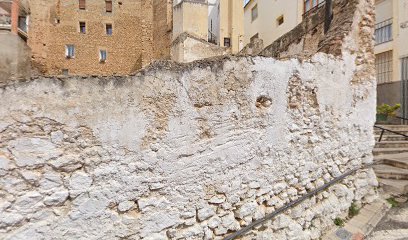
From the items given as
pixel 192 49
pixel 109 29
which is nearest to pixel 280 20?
pixel 192 49

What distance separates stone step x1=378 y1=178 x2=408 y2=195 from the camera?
15.4 feet

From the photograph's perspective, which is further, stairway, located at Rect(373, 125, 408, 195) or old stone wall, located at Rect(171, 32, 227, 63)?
old stone wall, located at Rect(171, 32, 227, 63)

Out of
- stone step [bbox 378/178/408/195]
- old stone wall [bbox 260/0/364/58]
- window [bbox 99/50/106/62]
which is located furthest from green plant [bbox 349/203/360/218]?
window [bbox 99/50/106/62]

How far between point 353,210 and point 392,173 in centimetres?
153

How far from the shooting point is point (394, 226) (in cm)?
399

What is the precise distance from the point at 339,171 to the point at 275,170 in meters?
1.55

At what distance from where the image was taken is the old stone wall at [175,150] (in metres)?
1.92

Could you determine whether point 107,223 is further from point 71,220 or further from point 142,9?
point 142,9

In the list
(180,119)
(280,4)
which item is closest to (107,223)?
(180,119)

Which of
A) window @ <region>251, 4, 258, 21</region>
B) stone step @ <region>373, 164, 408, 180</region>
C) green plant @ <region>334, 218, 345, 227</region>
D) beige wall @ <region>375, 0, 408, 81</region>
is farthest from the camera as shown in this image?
window @ <region>251, 4, 258, 21</region>

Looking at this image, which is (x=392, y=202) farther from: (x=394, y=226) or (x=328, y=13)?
(x=328, y=13)

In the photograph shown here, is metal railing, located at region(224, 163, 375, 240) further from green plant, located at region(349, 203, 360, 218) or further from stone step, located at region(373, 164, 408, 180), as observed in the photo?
stone step, located at region(373, 164, 408, 180)

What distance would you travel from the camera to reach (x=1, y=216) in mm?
1813

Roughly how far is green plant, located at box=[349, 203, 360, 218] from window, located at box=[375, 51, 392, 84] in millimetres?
10515
